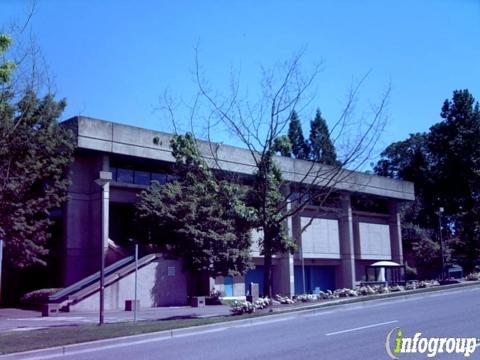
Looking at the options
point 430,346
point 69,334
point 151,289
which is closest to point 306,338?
point 430,346

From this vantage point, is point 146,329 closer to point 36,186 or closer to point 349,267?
point 36,186

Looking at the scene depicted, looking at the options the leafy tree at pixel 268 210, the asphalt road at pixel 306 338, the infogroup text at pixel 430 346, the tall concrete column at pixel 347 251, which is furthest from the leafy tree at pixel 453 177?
the infogroup text at pixel 430 346

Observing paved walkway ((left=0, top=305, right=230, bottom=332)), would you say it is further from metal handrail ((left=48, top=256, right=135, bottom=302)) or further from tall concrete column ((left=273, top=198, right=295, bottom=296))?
tall concrete column ((left=273, top=198, right=295, bottom=296))

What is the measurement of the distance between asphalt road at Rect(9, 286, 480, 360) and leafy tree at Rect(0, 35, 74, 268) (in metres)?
11.5

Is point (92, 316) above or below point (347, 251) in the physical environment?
below

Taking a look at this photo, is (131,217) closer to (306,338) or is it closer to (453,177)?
(306,338)

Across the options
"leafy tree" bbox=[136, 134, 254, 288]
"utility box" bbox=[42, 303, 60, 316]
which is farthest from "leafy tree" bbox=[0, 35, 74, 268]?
"leafy tree" bbox=[136, 134, 254, 288]

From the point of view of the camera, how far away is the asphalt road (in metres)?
10.6

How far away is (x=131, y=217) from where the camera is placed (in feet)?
117

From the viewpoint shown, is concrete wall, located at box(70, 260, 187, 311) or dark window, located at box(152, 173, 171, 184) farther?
dark window, located at box(152, 173, 171, 184)

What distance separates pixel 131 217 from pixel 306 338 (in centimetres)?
2452

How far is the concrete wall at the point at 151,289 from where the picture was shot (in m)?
26.3

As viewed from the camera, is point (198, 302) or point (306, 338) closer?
point (306, 338)

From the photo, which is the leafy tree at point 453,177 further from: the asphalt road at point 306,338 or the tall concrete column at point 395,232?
the asphalt road at point 306,338
